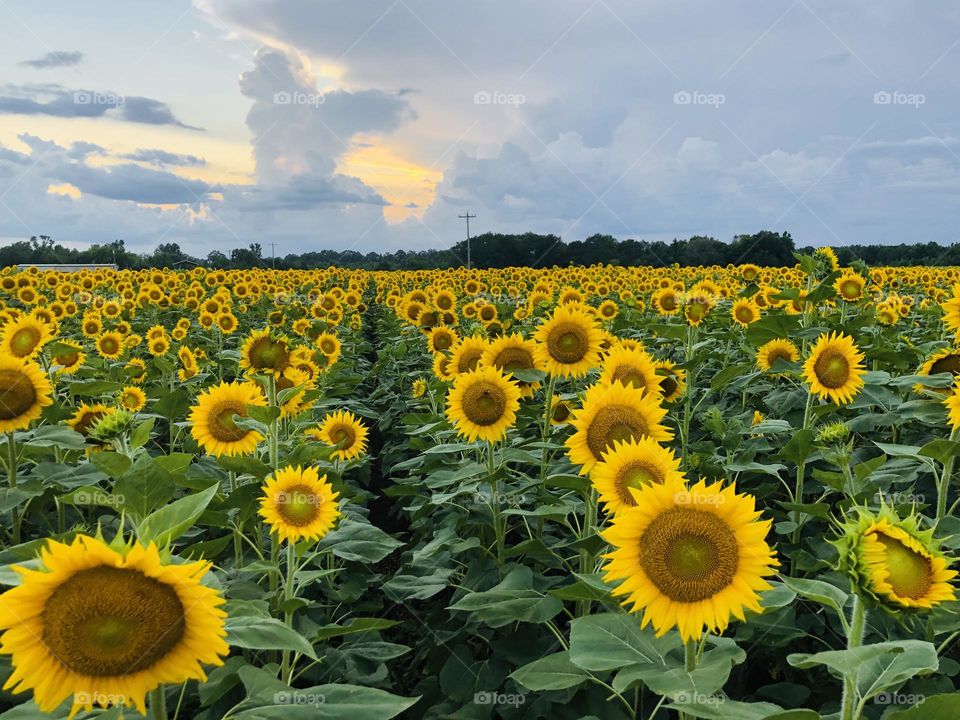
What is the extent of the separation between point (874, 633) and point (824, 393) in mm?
1876

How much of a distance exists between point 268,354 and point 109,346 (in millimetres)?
5601

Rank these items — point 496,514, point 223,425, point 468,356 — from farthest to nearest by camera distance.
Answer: point 468,356 < point 223,425 < point 496,514

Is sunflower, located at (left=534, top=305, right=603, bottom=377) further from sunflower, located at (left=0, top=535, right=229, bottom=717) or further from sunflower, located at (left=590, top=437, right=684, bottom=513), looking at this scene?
sunflower, located at (left=0, top=535, right=229, bottom=717)

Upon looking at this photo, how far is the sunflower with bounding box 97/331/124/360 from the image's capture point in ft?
28.5

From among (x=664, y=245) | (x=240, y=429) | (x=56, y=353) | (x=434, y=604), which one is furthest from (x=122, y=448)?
(x=664, y=245)

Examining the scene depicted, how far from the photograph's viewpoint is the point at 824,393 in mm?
4656

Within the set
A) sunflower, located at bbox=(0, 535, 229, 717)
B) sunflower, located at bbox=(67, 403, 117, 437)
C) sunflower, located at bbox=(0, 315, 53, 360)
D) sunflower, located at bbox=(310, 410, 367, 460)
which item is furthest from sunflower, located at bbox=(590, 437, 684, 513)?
sunflower, located at bbox=(0, 315, 53, 360)

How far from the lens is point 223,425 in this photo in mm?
4219

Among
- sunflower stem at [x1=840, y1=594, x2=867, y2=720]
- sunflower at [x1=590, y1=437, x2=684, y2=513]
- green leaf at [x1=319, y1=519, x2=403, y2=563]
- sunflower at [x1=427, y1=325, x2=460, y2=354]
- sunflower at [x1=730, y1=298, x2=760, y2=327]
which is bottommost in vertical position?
green leaf at [x1=319, y1=519, x2=403, y2=563]

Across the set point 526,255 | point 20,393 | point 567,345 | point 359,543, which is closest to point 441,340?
point 567,345

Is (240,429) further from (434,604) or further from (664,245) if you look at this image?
(664,245)

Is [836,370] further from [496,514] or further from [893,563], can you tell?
[893,563]

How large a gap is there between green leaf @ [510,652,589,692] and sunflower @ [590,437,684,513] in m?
0.56

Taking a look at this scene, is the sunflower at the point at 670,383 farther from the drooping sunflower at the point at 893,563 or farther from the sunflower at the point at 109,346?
the sunflower at the point at 109,346
